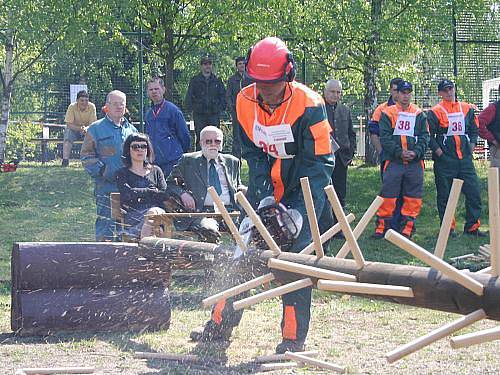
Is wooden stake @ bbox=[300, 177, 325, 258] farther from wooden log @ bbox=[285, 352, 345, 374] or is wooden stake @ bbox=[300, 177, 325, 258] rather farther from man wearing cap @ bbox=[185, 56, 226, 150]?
man wearing cap @ bbox=[185, 56, 226, 150]

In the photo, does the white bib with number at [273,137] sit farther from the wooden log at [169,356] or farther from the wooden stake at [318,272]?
the wooden stake at [318,272]

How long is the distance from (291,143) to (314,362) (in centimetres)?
133

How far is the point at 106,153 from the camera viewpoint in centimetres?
909

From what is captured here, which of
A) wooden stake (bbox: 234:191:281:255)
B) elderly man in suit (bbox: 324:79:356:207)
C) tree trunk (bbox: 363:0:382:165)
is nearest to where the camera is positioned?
wooden stake (bbox: 234:191:281:255)

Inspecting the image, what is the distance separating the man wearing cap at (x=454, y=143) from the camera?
1150cm

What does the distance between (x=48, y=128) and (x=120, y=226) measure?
47.4 feet

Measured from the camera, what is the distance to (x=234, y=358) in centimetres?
605

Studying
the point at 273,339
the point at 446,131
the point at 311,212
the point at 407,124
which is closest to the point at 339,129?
the point at 407,124

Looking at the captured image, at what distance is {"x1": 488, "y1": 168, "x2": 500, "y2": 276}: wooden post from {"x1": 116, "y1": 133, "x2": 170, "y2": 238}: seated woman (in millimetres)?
5368

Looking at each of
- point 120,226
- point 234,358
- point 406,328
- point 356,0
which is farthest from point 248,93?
point 356,0

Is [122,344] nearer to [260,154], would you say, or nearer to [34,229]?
[260,154]

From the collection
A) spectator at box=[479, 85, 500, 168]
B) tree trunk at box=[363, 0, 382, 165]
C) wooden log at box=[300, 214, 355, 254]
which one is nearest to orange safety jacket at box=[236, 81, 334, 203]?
wooden log at box=[300, 214, 355, 254]

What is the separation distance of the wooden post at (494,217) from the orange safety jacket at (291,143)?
8.62 ft

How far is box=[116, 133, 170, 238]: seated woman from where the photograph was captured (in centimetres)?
840
